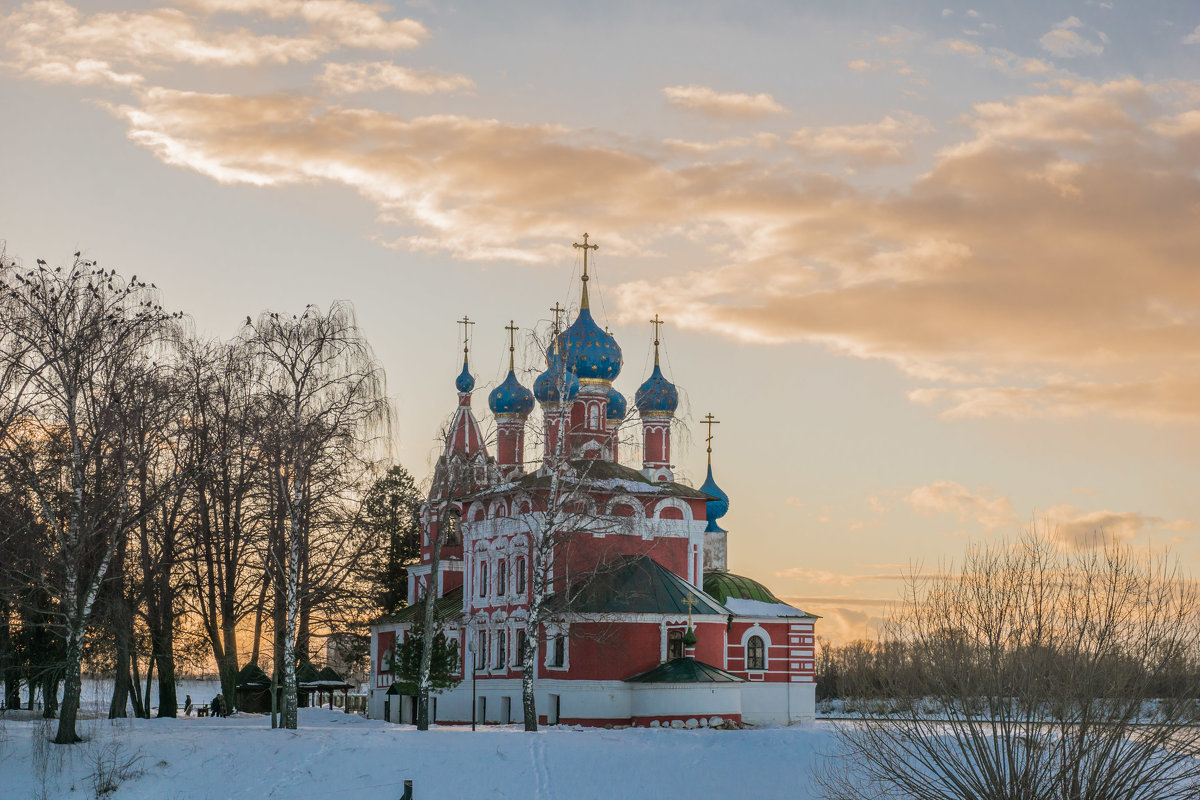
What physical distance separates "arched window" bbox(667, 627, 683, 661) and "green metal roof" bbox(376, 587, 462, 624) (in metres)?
8.15

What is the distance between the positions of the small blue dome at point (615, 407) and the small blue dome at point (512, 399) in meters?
5.98

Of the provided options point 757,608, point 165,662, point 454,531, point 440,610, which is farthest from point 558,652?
point 454,531

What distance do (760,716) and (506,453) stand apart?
14.5 metres

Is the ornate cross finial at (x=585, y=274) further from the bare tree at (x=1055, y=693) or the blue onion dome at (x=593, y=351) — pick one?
the bare tree at (x=1055, y=693)

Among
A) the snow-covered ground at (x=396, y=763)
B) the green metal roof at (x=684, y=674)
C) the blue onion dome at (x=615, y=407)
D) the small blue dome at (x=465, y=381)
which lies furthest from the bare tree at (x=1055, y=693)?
the small blue dome at (x=465, y=381)

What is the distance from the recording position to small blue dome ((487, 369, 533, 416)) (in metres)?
51.1

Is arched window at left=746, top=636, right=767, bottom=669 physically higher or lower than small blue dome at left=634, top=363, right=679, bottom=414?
lower

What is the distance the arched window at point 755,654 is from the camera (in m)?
42.8

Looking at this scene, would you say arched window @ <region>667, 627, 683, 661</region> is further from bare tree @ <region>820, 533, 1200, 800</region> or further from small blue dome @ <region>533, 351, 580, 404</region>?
bare tree @ <region>820, 533, 1200, 800</region>

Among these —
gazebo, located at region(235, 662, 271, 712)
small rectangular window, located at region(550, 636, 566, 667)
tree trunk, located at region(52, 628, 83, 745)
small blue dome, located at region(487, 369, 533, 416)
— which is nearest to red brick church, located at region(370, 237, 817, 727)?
small rectangular window, located at region(550, 636, 566, 667)

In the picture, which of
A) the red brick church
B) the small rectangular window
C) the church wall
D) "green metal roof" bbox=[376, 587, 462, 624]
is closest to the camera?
the red brick church

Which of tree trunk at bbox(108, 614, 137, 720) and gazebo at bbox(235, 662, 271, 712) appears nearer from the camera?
tree trunk at bbox(108, 614, 137, 720)

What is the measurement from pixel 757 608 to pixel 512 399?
12813mm

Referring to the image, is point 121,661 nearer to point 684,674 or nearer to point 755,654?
point 684,674
